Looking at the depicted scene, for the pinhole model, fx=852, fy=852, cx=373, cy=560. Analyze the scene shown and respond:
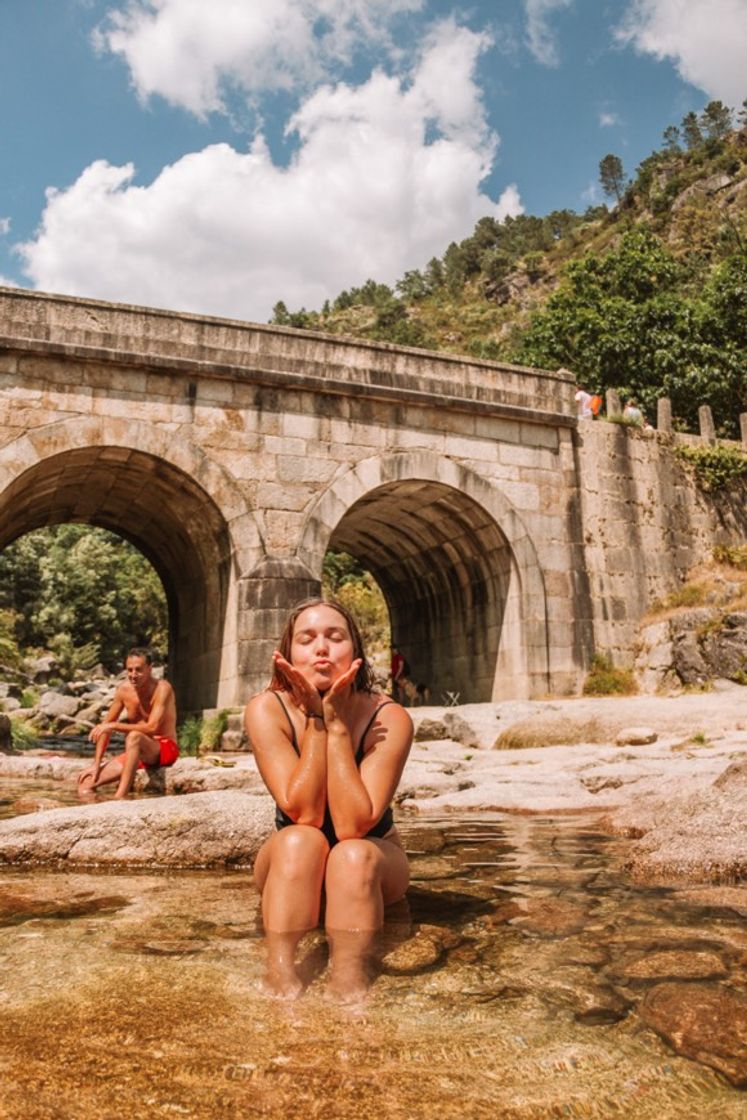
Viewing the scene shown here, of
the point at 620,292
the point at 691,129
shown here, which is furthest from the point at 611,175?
the point at 620,292

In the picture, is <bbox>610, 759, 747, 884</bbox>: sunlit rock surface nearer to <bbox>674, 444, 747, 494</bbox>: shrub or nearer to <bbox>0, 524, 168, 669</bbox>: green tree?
<bbox>674, 444, 747, 494</bbox>: shrub

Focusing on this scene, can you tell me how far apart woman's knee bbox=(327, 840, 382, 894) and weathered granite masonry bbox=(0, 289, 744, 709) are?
8702 millimetres

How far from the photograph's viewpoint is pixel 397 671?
54.7ft

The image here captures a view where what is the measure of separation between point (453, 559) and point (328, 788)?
1210 centimetres

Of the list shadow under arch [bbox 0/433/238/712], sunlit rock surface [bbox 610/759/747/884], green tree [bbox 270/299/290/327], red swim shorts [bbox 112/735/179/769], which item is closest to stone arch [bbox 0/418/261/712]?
shadow under arch [bbox 0/433/238/712]

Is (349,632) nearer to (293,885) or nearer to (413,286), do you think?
(293,885)

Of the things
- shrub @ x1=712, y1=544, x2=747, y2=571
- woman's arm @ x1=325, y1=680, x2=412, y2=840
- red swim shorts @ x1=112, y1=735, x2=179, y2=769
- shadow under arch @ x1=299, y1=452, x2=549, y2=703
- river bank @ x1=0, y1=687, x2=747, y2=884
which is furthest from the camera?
shrub @ x1=712, y1=544, x2=747, y2=571

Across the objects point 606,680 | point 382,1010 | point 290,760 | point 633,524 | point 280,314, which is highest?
point 280,314

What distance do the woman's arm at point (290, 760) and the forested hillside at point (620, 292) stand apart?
1059 inches

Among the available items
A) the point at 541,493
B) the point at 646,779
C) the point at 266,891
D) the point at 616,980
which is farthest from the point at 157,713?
the point at 541,493

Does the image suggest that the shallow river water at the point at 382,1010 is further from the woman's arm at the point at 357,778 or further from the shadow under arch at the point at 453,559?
the shadow under arch at the point at 453,559

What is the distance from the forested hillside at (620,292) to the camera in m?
29.0

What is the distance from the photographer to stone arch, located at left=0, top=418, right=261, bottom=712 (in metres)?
11.3

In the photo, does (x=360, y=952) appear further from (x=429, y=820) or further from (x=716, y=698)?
(x=716, y=698)
